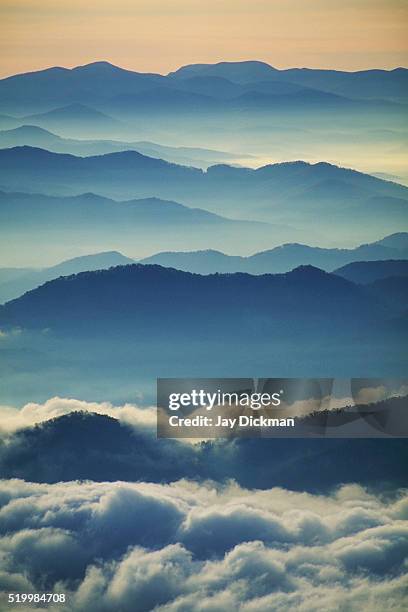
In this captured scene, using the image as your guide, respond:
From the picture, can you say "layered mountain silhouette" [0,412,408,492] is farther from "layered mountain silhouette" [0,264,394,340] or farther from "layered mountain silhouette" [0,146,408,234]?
"layered mountain silhouette" [0,146,408,234]

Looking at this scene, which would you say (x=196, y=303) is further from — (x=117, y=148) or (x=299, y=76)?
(x=299, y=76)

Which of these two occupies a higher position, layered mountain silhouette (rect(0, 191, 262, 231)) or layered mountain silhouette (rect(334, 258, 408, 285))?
layered mountain silhouette (rect(0, 191, 262, 231))

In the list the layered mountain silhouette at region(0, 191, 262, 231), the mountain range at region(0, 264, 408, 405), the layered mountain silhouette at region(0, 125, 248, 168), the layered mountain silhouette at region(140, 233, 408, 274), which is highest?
the layered mountain silhouette at region(0, 125, 248, 168)

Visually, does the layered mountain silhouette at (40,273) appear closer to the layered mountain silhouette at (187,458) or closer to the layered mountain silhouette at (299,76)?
the layered mountain silhouette at (187,458)

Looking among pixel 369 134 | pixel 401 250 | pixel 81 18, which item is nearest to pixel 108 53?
pixel 81 18

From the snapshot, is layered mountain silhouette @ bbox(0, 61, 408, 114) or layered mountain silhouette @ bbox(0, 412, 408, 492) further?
layered mountain silhouette @ bbox(0, 61, 408, 114)

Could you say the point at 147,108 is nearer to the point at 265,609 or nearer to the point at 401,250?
the point at 401,250

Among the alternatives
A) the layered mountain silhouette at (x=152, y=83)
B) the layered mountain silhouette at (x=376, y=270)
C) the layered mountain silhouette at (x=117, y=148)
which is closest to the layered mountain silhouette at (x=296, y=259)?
the layered mountain silhouette at (x=376, y=270)

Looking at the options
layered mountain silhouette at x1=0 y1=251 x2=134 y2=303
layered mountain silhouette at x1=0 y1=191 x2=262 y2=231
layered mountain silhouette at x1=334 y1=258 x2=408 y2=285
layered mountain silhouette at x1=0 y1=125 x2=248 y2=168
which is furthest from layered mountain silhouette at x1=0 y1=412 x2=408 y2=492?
layered mountain silhouette at x1=0 y1=125 x2=248 y2=168
